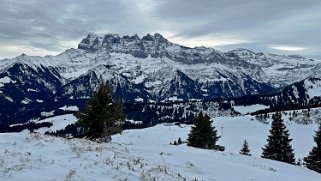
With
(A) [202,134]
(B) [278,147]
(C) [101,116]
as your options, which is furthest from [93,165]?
(B) [278,147]

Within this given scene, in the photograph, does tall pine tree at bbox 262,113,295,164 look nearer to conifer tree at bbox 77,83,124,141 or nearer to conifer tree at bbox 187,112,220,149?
conifer tree at bbox 187,112,220,149

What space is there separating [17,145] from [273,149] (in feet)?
202

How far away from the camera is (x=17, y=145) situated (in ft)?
66.0

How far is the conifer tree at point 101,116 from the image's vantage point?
47344 millimetres

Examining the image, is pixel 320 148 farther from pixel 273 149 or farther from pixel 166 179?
pixel 166 179

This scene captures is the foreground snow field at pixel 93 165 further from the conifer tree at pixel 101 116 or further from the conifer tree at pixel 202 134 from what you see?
the conifer tree at pixel 202 134

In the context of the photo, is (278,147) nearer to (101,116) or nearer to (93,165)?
(101,116)

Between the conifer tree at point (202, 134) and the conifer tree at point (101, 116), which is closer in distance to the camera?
the conifer tree at point (101, 116)

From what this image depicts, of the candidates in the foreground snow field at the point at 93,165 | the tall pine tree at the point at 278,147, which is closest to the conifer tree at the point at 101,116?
the foreground snow field at the point at 93,165

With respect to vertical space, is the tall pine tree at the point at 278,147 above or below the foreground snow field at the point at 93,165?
below

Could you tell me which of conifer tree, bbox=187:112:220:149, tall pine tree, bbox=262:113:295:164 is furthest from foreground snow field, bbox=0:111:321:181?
tall pine tree, bbox=262:113:295:164

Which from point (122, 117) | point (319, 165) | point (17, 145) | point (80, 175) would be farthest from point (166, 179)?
point (319, 165)

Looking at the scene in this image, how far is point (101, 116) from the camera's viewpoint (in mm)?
47375

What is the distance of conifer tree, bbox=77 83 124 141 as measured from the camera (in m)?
47.3
